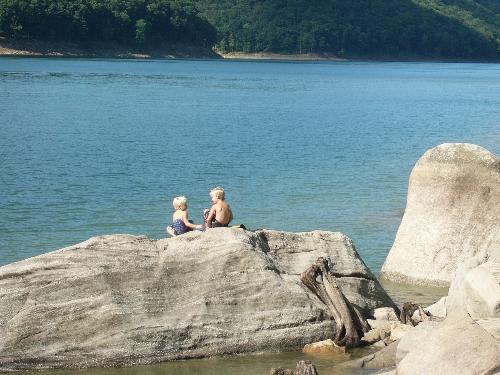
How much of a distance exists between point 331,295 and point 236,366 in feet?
5.62

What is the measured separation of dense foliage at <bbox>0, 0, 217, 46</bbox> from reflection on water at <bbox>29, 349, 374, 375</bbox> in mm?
135909

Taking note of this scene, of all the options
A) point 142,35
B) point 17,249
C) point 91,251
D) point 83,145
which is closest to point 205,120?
point 83,145

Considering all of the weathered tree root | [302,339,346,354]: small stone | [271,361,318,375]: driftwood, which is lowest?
[302,339,346,354]: small stone

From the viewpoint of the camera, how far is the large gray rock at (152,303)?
11.9 m

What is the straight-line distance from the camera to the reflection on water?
39.2 ft

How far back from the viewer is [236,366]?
Result: 12.2 meters

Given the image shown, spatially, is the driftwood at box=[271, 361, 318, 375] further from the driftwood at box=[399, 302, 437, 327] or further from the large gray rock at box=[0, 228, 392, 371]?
the driftwood at box=[399, 302, 437, 327]

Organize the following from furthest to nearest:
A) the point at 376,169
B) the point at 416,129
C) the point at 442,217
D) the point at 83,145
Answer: the point at 416,129 < the point at 83,145 < the point at 376,169 < the point at 442,217

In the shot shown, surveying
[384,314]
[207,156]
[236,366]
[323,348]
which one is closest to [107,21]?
[207,156]

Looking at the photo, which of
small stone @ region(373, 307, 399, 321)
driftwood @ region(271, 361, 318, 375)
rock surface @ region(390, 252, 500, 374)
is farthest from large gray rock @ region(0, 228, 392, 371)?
rock surface @ region(390, 252, 500, 374)

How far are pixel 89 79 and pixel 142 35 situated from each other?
77794 millimetres

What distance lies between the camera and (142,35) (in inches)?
6634

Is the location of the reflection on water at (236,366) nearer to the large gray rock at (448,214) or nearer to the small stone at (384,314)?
the small stone at (384,314)

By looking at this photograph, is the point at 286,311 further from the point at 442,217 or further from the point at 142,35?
the point at 142,35
